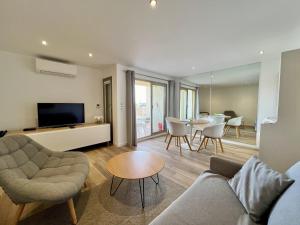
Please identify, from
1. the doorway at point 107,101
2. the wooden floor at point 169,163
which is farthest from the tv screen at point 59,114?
the wooden floor at point 169,163

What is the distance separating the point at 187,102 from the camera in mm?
5984

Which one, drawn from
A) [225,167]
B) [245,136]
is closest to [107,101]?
[225,167]

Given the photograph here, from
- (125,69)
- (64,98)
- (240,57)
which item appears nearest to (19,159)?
(64,98)

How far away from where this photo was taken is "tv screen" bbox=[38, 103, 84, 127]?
10.3ft

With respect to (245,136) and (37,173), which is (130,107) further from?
(245,136)

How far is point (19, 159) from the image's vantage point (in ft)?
5.55

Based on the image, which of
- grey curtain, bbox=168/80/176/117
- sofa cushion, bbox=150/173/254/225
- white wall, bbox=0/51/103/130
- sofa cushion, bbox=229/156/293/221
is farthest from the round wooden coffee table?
grey curtain, bbox=168/80/176/117

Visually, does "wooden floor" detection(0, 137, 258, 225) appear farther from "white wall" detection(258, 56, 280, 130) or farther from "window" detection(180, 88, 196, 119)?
"window" detection(180, 88, 196, 119)

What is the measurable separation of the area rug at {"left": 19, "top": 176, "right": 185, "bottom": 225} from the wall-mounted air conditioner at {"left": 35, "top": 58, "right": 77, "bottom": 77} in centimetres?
275

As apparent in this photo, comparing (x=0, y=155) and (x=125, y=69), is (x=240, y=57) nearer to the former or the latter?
(x=125, y=69)

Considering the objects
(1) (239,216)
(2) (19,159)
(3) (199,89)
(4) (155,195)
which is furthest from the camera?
(3) (199,89)

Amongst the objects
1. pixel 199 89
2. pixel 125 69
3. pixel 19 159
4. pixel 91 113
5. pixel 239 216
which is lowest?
pixel 239 216

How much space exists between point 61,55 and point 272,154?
14.7 ft

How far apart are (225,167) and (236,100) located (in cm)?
337
